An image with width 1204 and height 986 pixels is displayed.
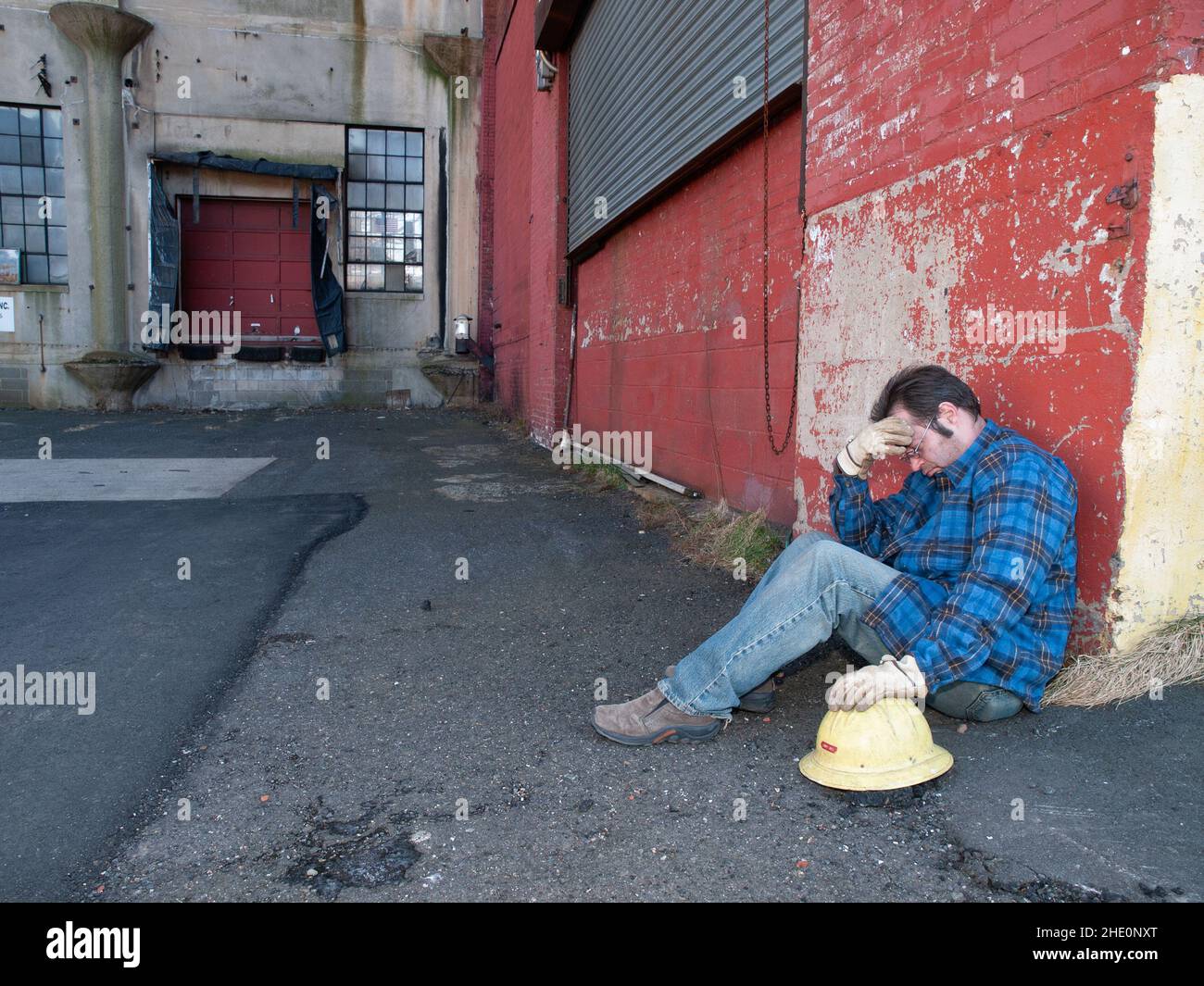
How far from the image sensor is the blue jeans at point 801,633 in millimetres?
2654

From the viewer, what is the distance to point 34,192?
1622 centimetres

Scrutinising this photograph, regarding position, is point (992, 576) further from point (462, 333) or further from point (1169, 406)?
point (462, 333)

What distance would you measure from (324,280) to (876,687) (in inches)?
657

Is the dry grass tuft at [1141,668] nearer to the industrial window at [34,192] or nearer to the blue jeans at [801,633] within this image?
the blue jeans at [801,633]

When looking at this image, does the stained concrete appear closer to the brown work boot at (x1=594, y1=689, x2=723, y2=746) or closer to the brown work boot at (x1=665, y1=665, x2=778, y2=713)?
the brown work boot at (x1=594, y1=689, x2=723, y2=746)

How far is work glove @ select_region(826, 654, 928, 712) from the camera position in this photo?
7.55 feet

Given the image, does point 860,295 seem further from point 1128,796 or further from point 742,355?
point 1128,796

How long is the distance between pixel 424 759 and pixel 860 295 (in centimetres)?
280

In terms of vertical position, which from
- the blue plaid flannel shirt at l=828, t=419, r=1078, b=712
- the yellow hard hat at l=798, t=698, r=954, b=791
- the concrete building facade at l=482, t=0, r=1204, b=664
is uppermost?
the concrete building facade at l=482, t=0, r=1204, b=664

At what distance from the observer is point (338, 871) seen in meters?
2.15

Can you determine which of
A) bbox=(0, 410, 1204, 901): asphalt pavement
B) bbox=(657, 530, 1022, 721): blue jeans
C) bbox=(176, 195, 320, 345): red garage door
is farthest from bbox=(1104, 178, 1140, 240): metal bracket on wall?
bbox=(176, 195, 320, 345): red garage door

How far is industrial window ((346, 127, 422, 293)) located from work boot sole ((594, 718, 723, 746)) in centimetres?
1634
